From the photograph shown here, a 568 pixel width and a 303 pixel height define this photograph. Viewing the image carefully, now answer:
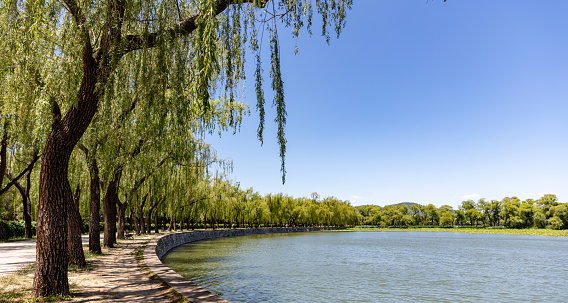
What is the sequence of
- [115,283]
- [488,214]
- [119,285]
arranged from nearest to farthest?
[119,285] → [115,283] → [488,214]

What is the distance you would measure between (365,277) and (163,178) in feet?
26.9

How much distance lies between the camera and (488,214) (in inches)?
3413

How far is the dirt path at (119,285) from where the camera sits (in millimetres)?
5758

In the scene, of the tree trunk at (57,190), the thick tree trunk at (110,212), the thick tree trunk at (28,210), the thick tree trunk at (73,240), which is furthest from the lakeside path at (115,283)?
the thick tree trunk at (28,210)

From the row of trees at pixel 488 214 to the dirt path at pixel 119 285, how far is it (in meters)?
79.1

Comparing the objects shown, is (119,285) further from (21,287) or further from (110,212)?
(110,212)

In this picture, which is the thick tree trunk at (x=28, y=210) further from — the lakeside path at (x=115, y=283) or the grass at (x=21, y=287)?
the grass at (x=21, y=287)

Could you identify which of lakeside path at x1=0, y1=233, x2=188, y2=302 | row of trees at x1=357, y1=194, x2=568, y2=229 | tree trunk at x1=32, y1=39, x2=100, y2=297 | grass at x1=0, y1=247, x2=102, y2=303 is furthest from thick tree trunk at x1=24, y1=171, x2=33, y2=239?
row of trees at x1=357, y1=194, x2=568, y2=229

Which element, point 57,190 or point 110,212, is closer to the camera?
point 57,190

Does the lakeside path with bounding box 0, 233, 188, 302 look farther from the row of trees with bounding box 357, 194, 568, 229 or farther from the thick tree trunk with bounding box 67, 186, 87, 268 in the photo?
the row of trees with bounding box 357, 194, 568, 229

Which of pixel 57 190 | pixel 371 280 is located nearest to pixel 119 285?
pixel 57 190

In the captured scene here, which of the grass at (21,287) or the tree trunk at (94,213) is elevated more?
the tree trunk at (94,213)

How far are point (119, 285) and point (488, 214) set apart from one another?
319 ft

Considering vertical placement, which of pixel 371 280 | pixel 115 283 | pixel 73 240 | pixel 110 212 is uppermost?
pixel 110 212
